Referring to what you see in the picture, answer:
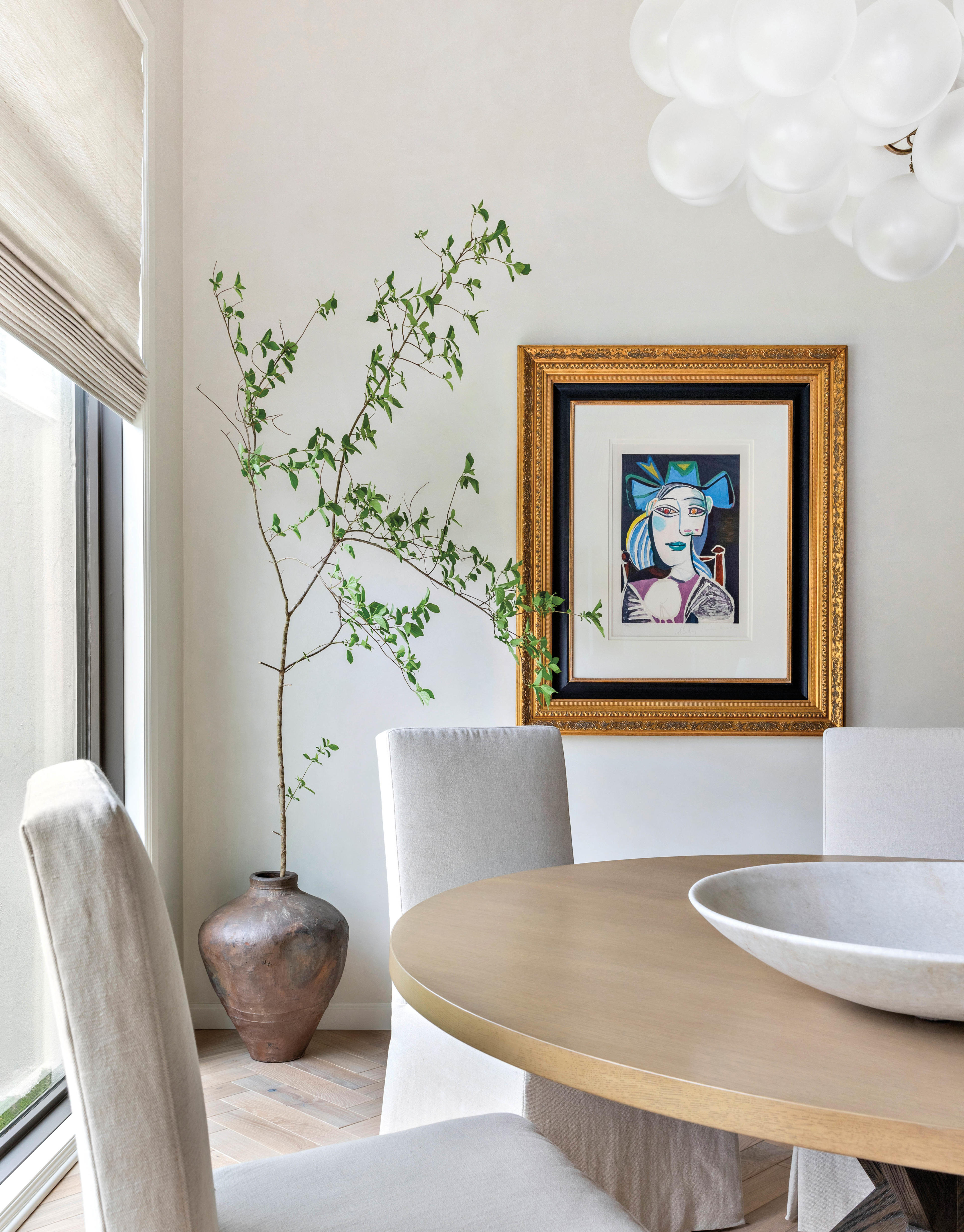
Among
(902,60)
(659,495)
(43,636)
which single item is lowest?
(43,636)

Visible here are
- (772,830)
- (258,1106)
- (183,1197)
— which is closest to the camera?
(183,1197)

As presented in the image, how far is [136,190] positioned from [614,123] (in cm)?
136

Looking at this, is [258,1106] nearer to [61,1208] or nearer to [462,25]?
[61,1208]

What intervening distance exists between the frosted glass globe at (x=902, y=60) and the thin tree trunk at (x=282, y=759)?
5.89ft

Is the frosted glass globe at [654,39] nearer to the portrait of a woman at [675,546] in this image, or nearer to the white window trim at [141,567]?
the portrait of a woman at [675,546]

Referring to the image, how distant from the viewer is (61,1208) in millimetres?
1873

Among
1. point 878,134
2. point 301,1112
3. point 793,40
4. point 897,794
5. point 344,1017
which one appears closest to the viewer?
point 793,40

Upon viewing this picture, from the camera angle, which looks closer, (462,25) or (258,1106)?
(258,1106)

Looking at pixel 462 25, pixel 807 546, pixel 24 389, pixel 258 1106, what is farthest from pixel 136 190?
pixel 258 1106

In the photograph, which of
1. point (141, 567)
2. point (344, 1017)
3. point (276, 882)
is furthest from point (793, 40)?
point (344, 1017)

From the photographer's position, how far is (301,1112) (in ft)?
7.38

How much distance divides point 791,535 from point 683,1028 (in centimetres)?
215

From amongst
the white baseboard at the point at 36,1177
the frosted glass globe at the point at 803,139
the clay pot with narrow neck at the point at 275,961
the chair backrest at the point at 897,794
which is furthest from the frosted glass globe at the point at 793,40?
the clay pot with narrow neck at the point at 275,961

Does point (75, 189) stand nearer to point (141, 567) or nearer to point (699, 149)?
point (141, 567)
